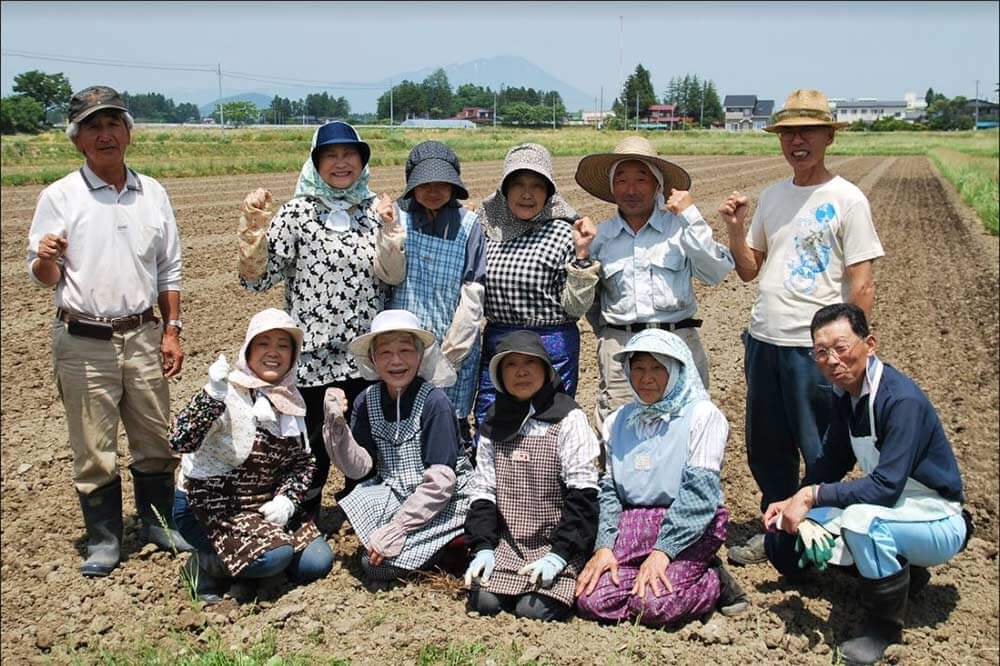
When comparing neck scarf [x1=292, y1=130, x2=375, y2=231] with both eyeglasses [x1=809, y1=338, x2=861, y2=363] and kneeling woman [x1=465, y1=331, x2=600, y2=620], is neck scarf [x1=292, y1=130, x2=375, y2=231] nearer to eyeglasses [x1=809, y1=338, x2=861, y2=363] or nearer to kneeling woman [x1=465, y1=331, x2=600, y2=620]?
kneeling woman [x1=465, y1=331, x2=600, y2=620]

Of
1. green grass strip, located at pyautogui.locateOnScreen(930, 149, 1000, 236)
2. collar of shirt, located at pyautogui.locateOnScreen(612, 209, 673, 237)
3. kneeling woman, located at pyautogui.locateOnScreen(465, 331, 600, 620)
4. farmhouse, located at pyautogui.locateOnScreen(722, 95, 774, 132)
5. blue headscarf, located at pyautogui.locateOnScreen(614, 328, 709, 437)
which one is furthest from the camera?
farmhouse, located at pyautogui.locateOnScreen(722, 95, 774, 132)

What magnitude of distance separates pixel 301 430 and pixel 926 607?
9.32ft

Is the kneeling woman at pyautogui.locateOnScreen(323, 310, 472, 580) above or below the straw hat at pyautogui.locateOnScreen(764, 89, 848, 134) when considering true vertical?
below

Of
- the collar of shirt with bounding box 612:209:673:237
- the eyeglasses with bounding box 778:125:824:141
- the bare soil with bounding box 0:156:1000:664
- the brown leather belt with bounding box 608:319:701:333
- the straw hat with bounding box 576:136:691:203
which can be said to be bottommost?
the bare soil with bounding box 0:156:1000:664

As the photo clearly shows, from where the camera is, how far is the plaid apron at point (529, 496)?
3.62 meters

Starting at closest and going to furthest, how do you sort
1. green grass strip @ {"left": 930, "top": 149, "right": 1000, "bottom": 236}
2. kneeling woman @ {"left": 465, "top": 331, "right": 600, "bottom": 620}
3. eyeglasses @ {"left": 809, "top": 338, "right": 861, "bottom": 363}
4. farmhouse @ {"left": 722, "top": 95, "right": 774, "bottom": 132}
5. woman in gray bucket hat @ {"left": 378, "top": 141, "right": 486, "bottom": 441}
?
eyeglasses @ {"left": 809, "top": 338, "right": 861, "bottom": 363}, kneeling woman @ {"left": 465, "top": 331, "right": 600, "bottom": 620}, woman in gray bucket hat @ {"left": 378, "top": 141, "right": 486, "bottom": 441}, green grass strip @ {"left": 930, "top": 149, "right": 1000, "bottom": 236}, farmhouse @ {"left": 722, "top": 95, "right": 774, "bottom": 132}

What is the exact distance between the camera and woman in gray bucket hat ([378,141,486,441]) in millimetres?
3965

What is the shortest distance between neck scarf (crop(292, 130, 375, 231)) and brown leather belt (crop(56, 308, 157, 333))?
90cm

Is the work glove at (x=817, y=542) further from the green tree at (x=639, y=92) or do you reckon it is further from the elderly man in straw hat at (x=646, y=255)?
the green tree at (x=639, y=92)

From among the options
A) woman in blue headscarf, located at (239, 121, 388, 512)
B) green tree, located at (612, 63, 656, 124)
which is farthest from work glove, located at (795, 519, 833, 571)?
green tree, located at (612, 63, 656, 124)

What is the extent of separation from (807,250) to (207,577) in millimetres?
2900

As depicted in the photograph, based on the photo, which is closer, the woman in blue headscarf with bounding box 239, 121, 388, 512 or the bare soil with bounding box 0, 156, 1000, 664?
the bare soil with bounding box 0, 156, 1000, 664

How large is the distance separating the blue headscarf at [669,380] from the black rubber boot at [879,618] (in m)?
0.96

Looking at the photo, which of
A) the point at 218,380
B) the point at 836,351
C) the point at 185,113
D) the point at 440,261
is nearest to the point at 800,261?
the point at 836,351
